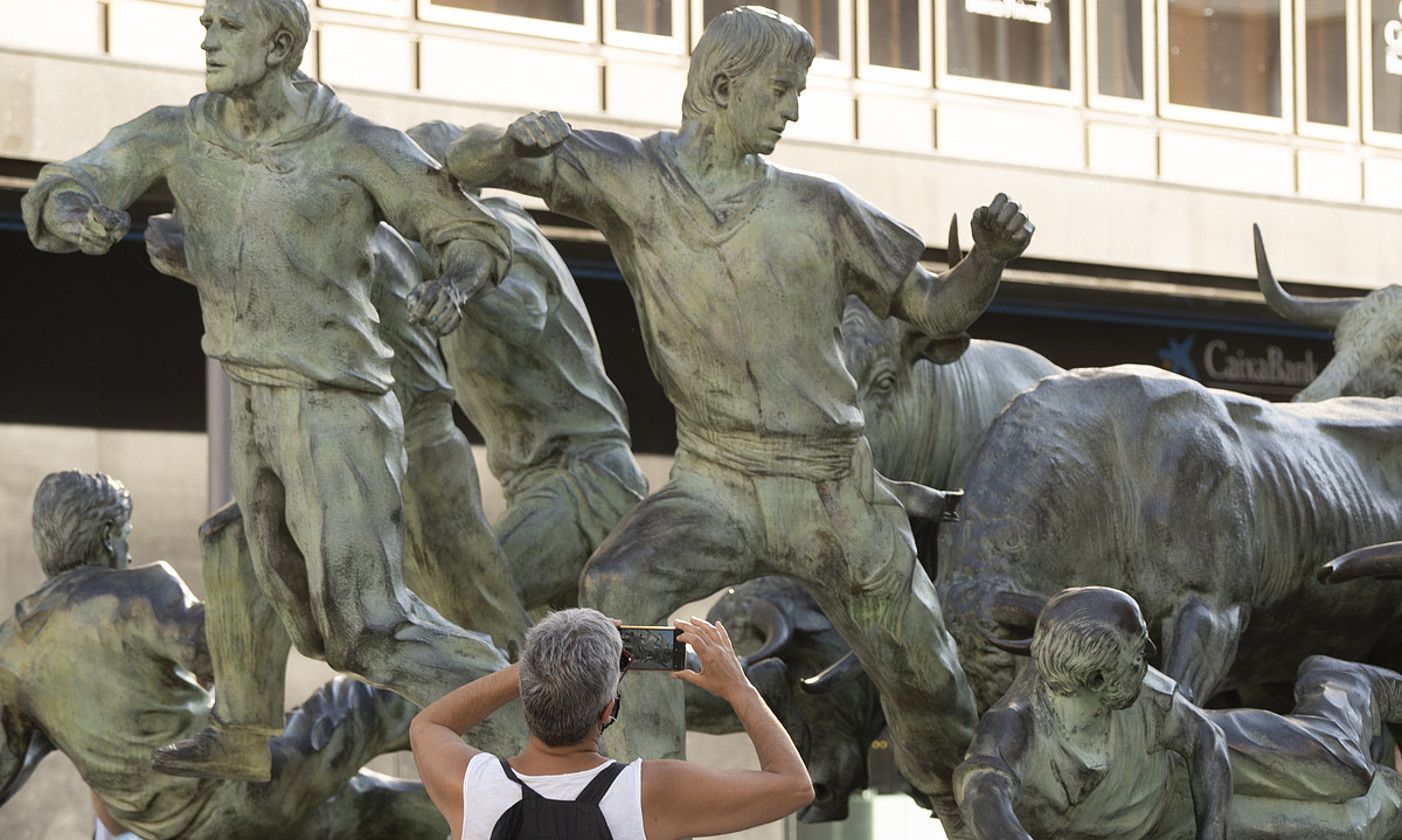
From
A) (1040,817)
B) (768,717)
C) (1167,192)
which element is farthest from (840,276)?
(1167,192)

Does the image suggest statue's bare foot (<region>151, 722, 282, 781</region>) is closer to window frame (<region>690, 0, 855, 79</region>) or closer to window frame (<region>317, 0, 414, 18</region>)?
window frame (<region>317, 0, 414, 18</region>)

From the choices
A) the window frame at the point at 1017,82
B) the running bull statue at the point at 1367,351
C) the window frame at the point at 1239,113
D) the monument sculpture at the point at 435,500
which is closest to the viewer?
the monument sculpture at the point at 435,500

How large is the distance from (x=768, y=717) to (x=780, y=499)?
7.72ft

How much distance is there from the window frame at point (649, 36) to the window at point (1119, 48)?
10.3ft

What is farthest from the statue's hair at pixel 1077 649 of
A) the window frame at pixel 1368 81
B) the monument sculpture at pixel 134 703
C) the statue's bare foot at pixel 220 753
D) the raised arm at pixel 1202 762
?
the window frame at pixel 1368 81

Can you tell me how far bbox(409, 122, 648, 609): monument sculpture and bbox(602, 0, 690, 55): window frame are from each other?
255 inches

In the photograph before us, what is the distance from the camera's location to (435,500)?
8.43 metres

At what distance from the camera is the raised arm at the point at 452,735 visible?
4.96m

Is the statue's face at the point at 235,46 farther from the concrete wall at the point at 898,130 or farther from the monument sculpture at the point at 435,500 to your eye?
the concrete wall at the point at 898,130

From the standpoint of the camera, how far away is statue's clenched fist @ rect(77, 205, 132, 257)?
7094mm

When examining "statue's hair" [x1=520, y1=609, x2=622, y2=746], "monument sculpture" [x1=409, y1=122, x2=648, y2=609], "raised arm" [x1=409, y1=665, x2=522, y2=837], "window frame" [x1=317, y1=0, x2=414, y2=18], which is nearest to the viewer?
"statue's hair" [x1=520, y1=609, x2=622, y2=746]

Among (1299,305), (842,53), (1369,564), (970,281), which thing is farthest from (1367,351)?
(842,53)

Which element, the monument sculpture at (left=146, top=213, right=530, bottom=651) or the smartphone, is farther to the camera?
the monument sculpture at (left=146, top=213, right=530, bottom=651)

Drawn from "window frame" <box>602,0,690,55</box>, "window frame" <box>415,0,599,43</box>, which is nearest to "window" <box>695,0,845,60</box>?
"window frame" <box>602,0,690,55</box>
